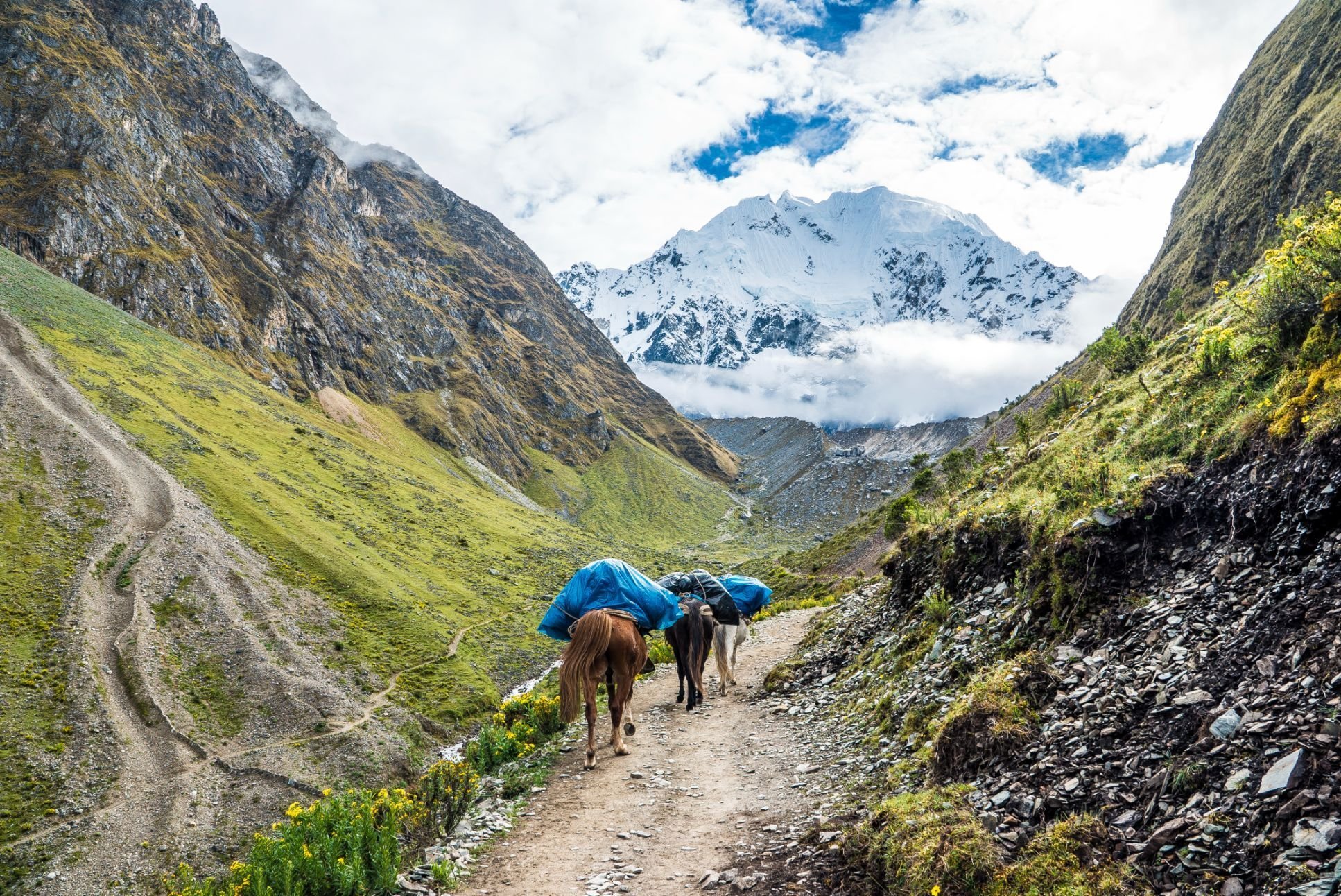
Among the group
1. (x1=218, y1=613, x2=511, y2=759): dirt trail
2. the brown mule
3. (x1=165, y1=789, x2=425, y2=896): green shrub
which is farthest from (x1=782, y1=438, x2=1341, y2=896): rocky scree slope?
(x1=218, y1=613, x2=511, y2=759): dirt trail

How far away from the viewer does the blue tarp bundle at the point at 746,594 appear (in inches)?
991

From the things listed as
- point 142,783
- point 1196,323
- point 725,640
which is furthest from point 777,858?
point 142,783

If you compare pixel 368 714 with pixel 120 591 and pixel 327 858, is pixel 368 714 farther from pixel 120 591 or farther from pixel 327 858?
pixel 327 858

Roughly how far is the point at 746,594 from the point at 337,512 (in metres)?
75.5

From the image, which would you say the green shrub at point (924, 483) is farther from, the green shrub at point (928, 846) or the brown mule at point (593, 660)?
the green shrub at point (928, 846)

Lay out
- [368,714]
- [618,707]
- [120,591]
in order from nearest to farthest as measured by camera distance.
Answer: [618,707], [368,714], [120,591]

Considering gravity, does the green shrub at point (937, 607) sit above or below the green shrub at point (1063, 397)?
below

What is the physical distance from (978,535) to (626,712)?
9.21 m

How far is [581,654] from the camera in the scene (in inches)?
608

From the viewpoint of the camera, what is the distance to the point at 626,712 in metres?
16.9

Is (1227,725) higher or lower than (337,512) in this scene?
lower

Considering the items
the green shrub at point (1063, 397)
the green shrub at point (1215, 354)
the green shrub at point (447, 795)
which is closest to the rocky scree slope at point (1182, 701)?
the green shrub at point (1215, 354)

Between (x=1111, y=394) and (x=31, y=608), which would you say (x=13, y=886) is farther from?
(x=1111, y=394)

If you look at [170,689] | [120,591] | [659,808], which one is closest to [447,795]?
[659,808]
